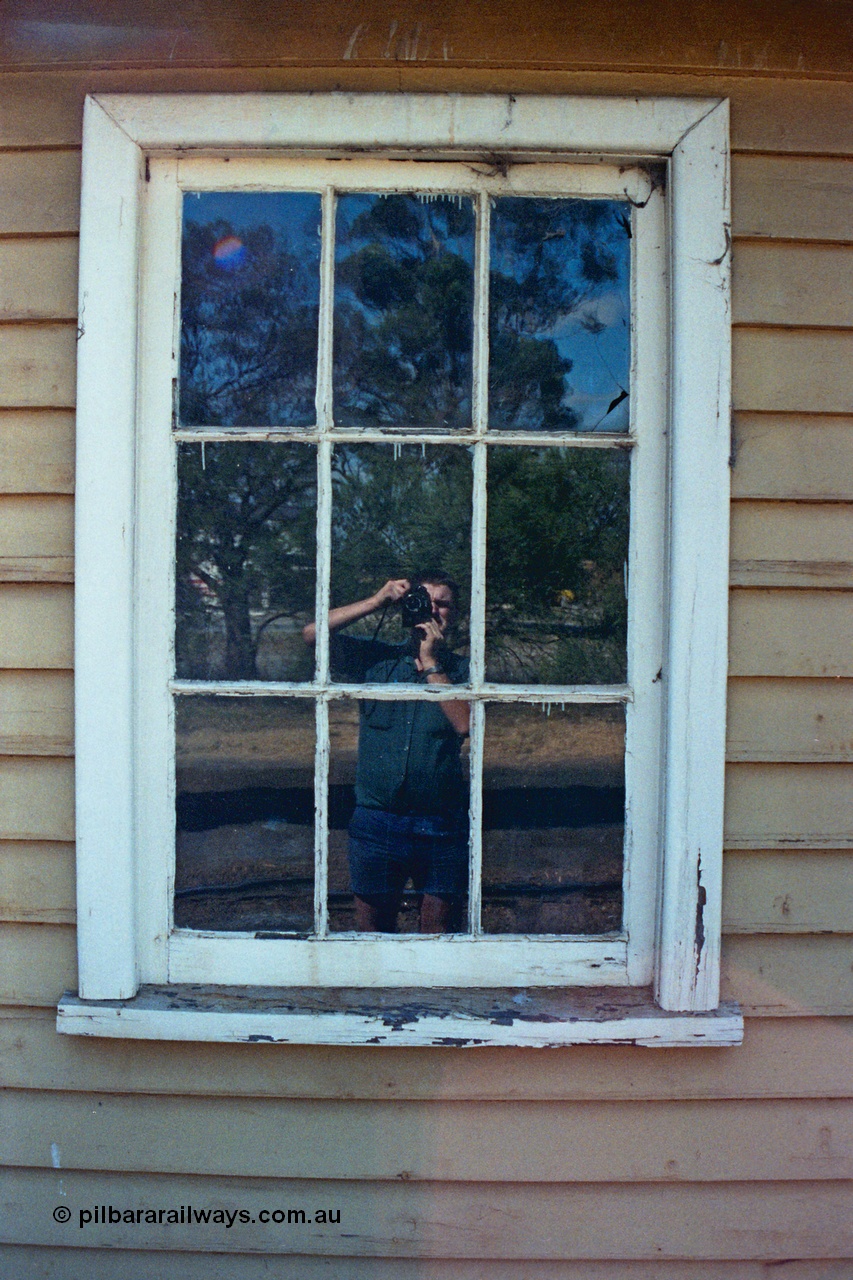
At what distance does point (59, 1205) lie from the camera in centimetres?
159

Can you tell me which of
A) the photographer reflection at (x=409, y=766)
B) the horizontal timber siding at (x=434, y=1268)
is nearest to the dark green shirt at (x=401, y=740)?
the photographer reflection at (x=409, y=766)

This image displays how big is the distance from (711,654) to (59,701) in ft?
3.91

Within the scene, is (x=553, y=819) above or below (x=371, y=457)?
below

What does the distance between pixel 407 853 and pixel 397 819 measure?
0.07m

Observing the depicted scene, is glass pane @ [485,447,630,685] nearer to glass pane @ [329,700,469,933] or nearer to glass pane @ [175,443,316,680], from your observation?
glass pane @ [329,700,469,933]

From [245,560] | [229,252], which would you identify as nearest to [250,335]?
[229,252]

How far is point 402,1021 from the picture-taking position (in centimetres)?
150

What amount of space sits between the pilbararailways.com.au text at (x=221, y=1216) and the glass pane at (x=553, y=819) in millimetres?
618

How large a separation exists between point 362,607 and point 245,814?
448mm

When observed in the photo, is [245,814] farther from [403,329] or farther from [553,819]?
[403,329]

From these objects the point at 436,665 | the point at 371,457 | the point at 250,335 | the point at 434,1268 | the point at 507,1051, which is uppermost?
the point at 250,335

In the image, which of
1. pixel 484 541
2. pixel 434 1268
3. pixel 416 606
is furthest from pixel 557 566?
pixel 434 1268

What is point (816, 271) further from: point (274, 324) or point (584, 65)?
point (274, 324)

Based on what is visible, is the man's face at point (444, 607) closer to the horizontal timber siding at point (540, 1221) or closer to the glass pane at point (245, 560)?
the glass pane at point (245, 560)
